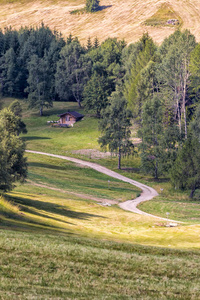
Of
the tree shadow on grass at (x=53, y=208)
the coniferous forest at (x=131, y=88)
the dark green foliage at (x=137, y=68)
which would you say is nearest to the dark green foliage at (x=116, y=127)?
the coniferous forest at (x=131, y=88)

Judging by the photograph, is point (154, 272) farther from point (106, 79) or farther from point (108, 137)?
point (106, 79)

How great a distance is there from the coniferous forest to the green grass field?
1953 cm

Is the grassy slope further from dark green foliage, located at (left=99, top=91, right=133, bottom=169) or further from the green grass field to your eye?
dark green foliage, located at (left=99, top=91, right=133, bottom=169)

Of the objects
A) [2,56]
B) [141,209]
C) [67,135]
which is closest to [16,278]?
[141,209]

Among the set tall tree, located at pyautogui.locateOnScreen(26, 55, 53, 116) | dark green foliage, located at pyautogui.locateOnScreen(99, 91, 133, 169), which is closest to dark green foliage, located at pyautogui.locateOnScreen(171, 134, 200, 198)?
dark green foliage, located at pyautogui.locateOnScreen(99, 91, 133, 169)

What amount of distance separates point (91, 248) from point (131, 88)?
105m

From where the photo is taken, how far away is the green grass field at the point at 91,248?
15.4m

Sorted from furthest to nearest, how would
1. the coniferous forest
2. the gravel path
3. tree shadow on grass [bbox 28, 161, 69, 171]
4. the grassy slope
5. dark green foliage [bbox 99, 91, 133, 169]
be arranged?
dark green foliage [bbox 99, 91, 133, 169] → the coniferous forest → tree shadow on grass [bbox 28, 161, 69, 171] → the gravel path → the grassy slope

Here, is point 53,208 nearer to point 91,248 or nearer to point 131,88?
point 91,248

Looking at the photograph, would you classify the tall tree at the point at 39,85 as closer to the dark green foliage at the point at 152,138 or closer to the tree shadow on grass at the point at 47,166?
the tree shadow on grass at the point at 47,166

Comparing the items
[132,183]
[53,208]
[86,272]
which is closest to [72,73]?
[132,183]

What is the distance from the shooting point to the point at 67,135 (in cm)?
12612

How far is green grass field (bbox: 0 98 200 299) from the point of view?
15.4 m

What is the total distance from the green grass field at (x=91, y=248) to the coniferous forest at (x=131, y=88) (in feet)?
64.1
